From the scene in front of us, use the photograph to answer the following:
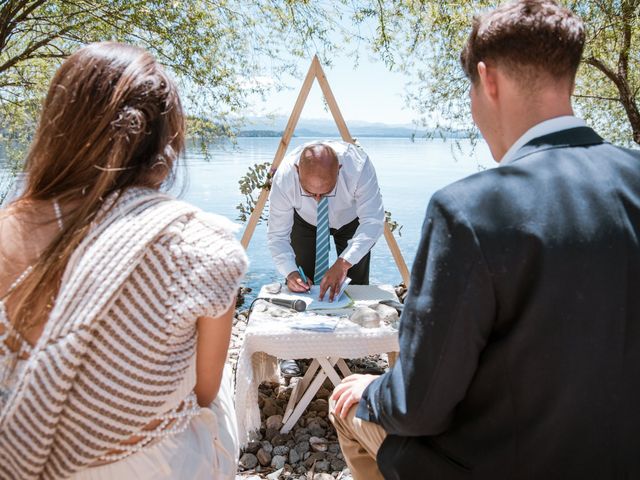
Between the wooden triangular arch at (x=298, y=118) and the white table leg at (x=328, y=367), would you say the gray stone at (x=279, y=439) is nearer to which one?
the white table leg at (x=328, y=367)

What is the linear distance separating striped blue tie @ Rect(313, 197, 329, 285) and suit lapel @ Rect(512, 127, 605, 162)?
8.16 ft

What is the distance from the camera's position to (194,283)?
110 cm

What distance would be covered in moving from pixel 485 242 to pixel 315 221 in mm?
2902

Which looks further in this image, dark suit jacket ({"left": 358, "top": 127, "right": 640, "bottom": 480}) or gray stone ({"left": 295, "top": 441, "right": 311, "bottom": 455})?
gray stone ({"left": 295, "top": 441, "right": 311, "bottom": 455})

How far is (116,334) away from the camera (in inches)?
41.7

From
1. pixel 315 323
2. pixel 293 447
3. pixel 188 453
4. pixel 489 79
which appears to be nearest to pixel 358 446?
pixel 188 453

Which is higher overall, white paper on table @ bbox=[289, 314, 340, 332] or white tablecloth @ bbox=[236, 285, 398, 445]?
white paper on table @ bbox=[289, 314, 340, 332]

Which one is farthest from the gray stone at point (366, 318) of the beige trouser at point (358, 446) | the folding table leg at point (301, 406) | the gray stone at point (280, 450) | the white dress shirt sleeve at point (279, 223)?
the beige trouser at point (358, 446)

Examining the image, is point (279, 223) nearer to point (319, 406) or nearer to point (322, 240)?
point (322, 240)

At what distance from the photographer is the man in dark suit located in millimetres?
1030

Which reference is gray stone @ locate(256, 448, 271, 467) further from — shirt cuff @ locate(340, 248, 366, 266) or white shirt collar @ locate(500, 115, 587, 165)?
white shirt collar @ locate(500, 115, 587, 165)

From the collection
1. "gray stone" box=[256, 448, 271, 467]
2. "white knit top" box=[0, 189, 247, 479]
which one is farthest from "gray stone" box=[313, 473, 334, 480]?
"white knit top" box=[0, 189, 247, 479]

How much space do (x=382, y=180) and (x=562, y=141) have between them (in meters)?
15.9

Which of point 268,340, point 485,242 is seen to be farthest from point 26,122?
point 485,242
